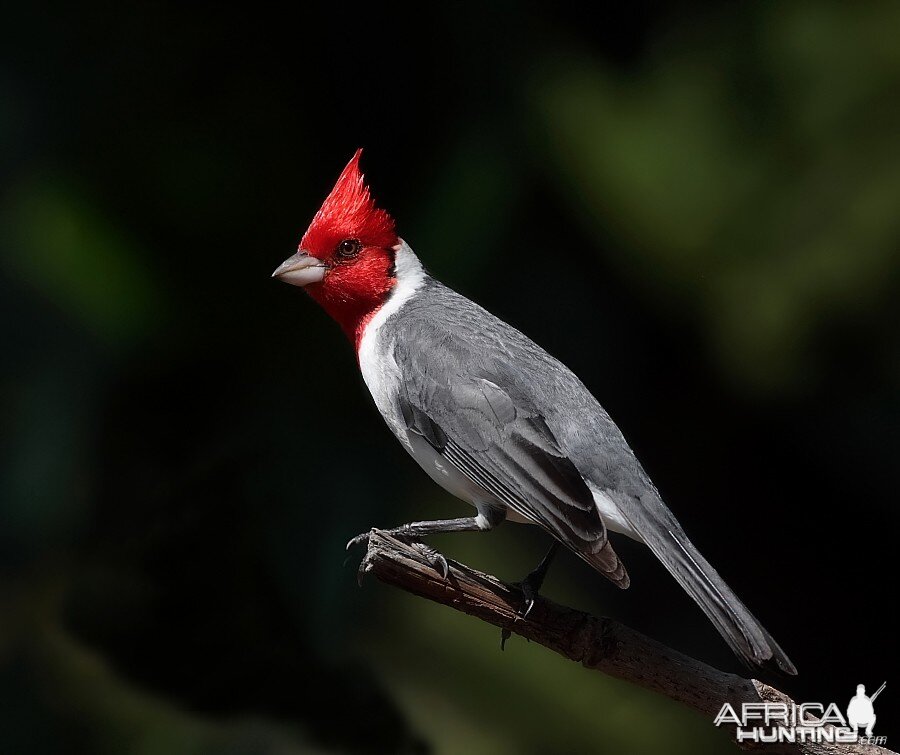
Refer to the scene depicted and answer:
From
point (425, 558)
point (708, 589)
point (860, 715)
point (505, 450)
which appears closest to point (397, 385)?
point (505, 450)

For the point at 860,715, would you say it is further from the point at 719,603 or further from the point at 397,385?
the point at 397,385

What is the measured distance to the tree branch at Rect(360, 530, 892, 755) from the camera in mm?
2631

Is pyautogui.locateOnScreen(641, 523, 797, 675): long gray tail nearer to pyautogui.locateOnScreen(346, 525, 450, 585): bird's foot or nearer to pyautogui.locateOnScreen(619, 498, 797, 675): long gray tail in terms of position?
pyautogui.locateOnScreen(619, 498, 797, 675): long gray tail

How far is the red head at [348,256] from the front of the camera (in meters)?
3.16

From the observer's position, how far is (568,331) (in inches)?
168

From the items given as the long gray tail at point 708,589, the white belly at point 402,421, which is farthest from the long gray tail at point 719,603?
the white belly at point 402,421

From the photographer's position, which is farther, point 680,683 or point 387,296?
point 387,296

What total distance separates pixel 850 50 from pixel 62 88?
3.02 metres

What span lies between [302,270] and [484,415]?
27.6 inches

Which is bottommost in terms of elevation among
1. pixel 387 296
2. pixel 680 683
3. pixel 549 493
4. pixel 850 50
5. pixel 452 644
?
pixel 452 644

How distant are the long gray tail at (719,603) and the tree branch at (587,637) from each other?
8.4 inches

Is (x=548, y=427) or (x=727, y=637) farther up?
(x=548, y=427)

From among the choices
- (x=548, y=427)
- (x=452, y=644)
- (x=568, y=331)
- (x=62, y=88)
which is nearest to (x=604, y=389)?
(x=568, y=331)

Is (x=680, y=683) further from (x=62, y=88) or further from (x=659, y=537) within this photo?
(x=62, y=88)
